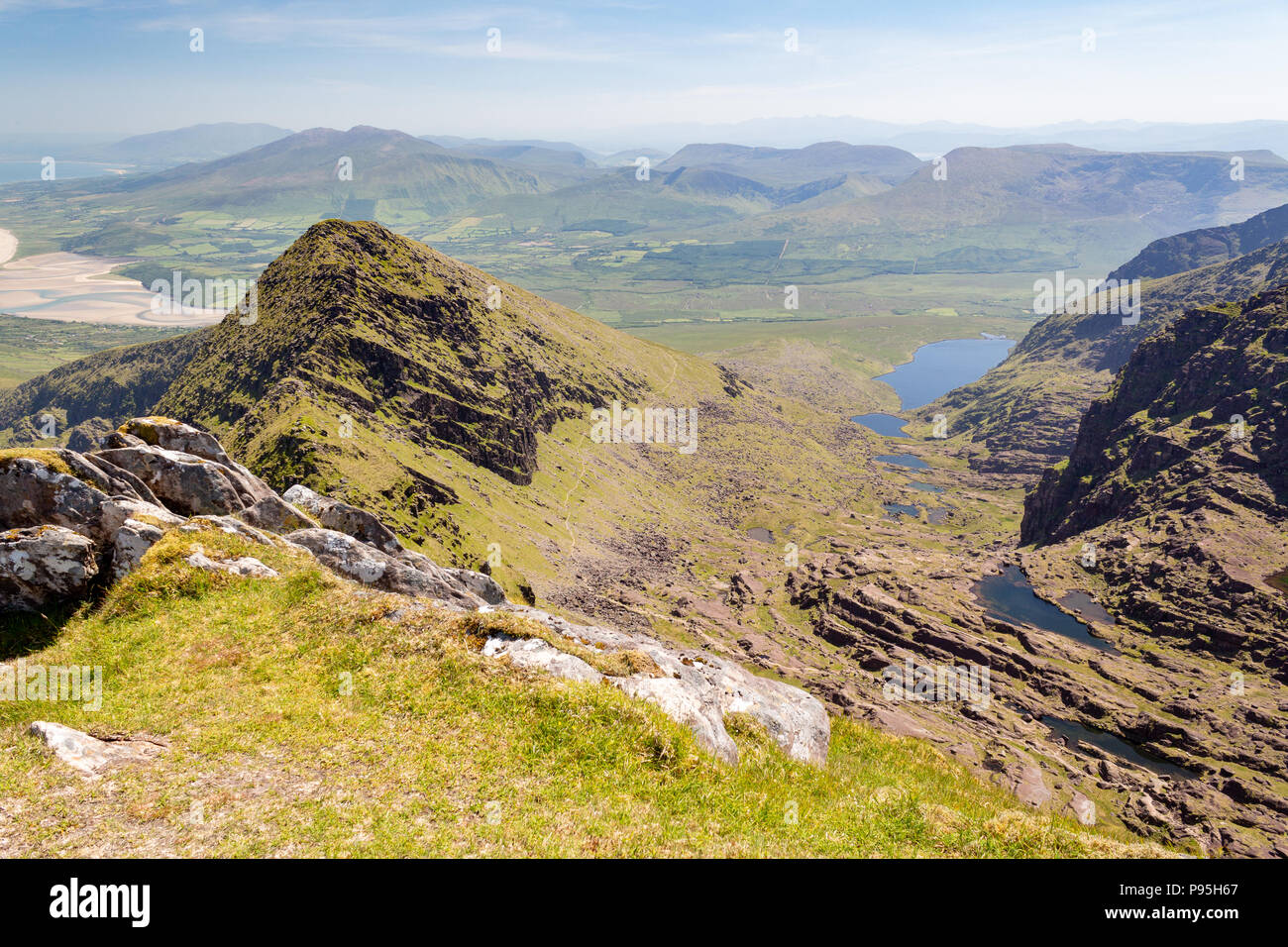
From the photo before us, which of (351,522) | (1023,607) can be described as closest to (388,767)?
(351,522)

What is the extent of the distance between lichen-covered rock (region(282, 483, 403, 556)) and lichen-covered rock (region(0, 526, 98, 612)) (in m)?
18.2

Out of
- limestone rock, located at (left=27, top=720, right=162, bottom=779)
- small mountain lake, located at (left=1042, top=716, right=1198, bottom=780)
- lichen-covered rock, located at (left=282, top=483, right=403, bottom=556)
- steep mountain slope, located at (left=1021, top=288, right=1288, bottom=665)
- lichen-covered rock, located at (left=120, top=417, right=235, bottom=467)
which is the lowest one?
small mountain lake, located at (left=1042, top=716, right=1198, bottom=780)

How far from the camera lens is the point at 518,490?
172 m

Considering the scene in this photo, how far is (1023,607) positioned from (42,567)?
185649 millimetres

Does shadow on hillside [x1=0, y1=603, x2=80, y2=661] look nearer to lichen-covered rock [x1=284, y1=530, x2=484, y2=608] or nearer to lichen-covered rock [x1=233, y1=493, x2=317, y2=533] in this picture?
lichen-covered rock [x1=284, y1=530, x2=484, y2=608]

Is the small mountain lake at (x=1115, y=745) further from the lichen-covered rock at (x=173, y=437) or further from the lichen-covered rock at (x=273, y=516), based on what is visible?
the lichen-covered rock at (x=173, y=437)

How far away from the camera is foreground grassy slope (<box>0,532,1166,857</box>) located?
1559 centimetres

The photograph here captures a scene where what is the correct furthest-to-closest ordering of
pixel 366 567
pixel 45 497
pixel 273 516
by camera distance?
pixel 273 516
pixel 366 567
pixel 45 497

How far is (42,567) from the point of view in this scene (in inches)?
917

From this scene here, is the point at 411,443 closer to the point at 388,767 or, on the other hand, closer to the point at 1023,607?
the point at 388,767

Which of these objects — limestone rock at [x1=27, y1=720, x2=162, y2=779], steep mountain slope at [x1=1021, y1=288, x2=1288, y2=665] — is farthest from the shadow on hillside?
steep mountain slope at [x1=1021, y1=288, x2=1288, y2=665]
